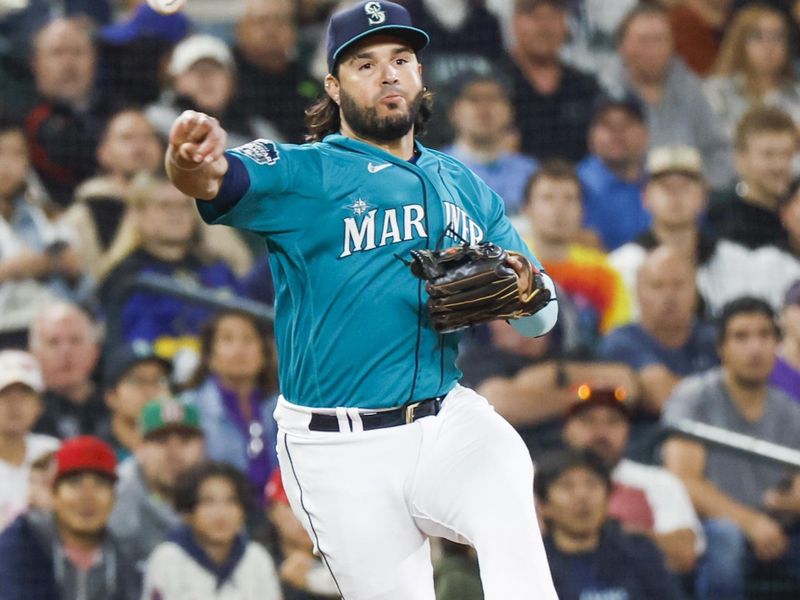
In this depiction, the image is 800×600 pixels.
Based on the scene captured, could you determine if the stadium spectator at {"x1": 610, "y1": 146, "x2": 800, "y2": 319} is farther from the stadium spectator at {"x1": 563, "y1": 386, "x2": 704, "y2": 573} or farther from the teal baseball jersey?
→ the teal baseball jersey

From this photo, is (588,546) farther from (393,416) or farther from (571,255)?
(393,416)

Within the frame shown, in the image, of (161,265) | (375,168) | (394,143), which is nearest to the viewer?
(375,168)

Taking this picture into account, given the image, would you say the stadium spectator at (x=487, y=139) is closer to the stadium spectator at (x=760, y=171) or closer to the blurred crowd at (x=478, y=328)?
the blurred crowd at (x=478, y=328)

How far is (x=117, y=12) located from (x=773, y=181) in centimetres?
359

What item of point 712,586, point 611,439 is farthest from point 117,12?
point 712,586

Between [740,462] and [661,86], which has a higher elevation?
[661,86]

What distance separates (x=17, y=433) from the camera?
6.05 meters

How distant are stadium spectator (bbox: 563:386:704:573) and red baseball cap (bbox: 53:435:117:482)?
2063 millimetres

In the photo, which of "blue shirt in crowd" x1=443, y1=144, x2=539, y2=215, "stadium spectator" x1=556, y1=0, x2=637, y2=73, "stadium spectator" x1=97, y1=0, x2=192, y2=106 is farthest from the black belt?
"stadium spectator" x1=556, y1=0, x2=637, y2=73

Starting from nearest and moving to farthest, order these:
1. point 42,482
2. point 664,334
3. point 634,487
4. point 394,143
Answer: point 394,143 → point 42,482 → point 634,487 → point 664,334

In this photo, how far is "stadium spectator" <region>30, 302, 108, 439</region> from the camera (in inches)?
246

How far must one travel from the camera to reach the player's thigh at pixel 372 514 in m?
3.29

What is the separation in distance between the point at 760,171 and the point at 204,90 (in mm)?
2910

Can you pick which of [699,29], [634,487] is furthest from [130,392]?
[699,29]
